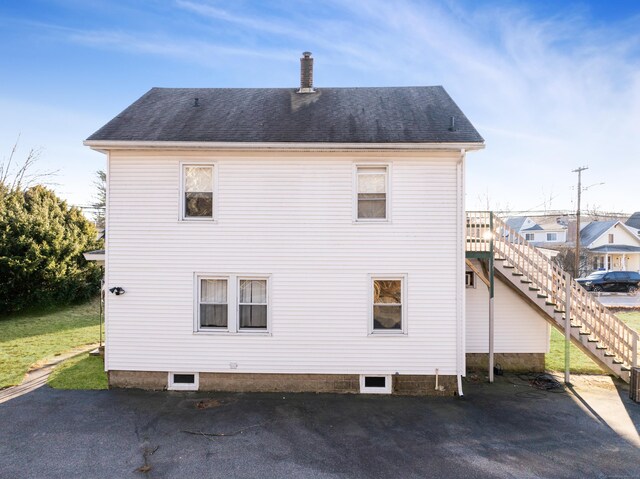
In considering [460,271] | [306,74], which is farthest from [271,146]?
[460,271]

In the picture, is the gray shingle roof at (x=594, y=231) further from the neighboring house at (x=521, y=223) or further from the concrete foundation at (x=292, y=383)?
the concrete foundation at (x=292, y=383)

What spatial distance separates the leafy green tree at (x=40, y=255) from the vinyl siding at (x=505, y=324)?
69.6ft

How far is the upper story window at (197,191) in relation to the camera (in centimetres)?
888

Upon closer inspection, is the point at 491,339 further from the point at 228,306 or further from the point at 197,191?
the point at 197,191

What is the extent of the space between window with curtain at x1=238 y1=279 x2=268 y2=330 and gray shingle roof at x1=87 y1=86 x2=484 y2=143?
3702mm

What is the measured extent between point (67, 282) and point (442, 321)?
2092cm

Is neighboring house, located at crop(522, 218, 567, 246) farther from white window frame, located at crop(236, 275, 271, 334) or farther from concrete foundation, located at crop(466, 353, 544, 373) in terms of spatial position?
white window frame, located at crop(236, 275, 271, 334)

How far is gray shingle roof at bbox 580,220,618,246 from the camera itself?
43250 millimetres

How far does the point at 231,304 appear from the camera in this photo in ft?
28.8

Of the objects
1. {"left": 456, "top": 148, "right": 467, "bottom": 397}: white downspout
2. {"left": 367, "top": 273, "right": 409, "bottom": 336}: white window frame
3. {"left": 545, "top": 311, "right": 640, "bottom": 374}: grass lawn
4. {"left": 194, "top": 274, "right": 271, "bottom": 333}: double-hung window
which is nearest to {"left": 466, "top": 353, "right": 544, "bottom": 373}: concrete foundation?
{"left": 545, "top": 311, "right": 640, "bottom": 374}: grass lawn

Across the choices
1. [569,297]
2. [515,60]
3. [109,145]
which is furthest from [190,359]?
[515,60]

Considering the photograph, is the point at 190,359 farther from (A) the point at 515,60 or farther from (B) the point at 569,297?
(A) the point at 515,60

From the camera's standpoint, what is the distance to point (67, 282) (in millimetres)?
19609

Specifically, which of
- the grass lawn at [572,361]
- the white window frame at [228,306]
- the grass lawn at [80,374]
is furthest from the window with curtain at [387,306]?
the grass lawn at [80,374]
